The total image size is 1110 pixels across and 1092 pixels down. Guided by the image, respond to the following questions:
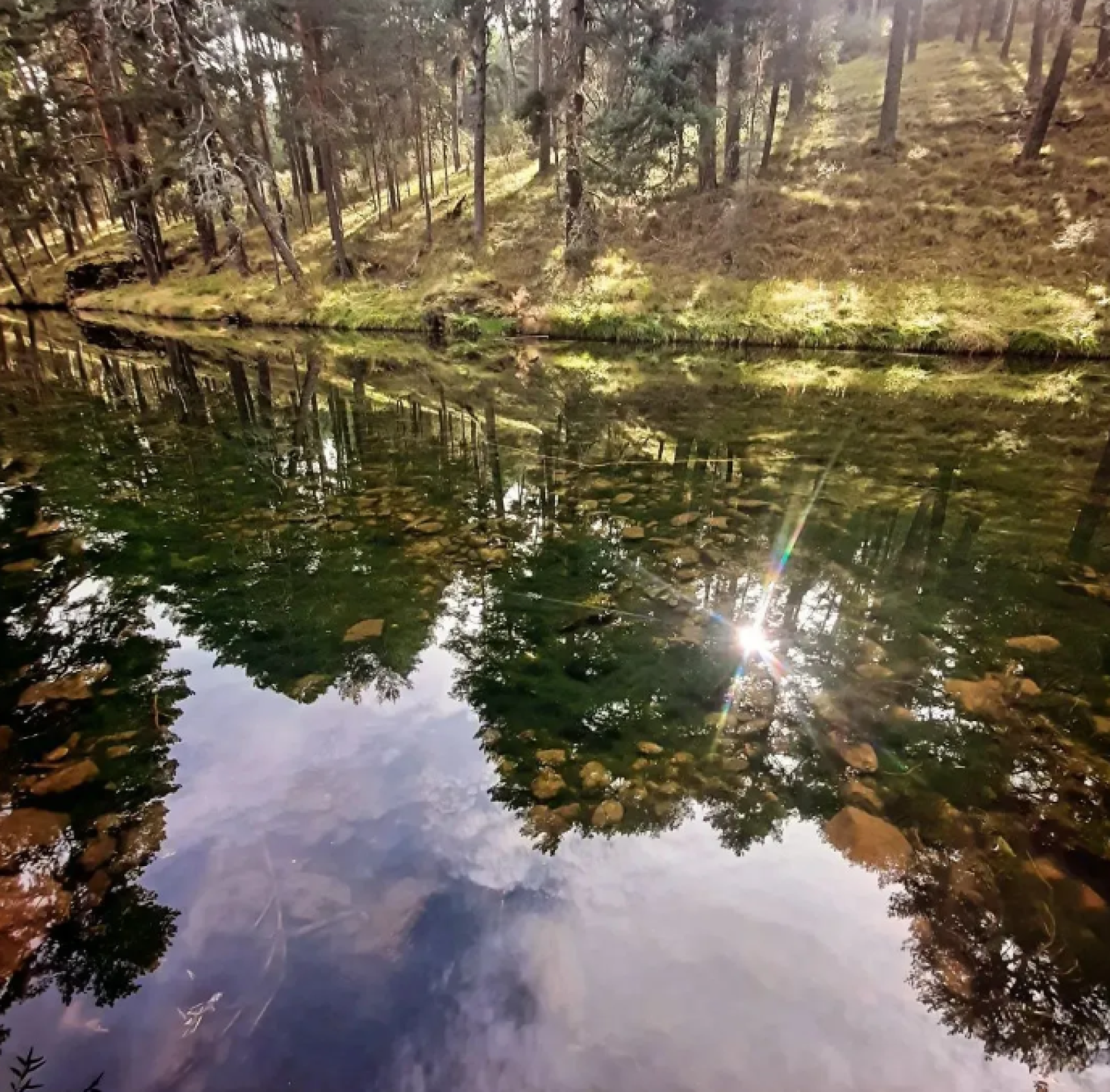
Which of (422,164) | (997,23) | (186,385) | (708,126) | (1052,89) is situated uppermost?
(997,23)

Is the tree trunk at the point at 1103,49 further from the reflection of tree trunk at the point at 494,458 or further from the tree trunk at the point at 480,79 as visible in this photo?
the reflection of tree trunk at the point at 494,458

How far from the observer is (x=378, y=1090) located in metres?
2.40

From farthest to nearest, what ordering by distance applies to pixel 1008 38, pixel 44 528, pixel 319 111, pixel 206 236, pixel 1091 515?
1. pixel 206 236
2. pixel 1008 38
3. pixel 319 111
4. pixel 1091 515
5. pixel 44 528

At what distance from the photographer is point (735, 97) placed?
25.1 m

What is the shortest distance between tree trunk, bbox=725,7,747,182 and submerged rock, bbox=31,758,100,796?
28231 millimetres

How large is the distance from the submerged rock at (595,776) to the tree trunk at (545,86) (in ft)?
81.7

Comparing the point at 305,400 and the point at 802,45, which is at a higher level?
the point at 802,45

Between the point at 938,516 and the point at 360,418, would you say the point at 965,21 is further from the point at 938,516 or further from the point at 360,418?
the point at 938,516

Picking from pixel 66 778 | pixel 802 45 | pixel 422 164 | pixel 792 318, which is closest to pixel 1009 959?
pixel 66 778

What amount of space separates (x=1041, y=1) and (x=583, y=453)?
29.8 metres

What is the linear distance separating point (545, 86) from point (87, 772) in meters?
28.9

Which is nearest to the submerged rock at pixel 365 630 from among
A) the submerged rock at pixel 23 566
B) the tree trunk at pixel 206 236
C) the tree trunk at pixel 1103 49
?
the submerged rock at pixel 23 566

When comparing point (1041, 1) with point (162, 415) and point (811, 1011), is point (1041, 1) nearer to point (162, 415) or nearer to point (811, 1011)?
point (162, 415)

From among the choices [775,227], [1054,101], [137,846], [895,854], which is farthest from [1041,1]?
[137,846]
